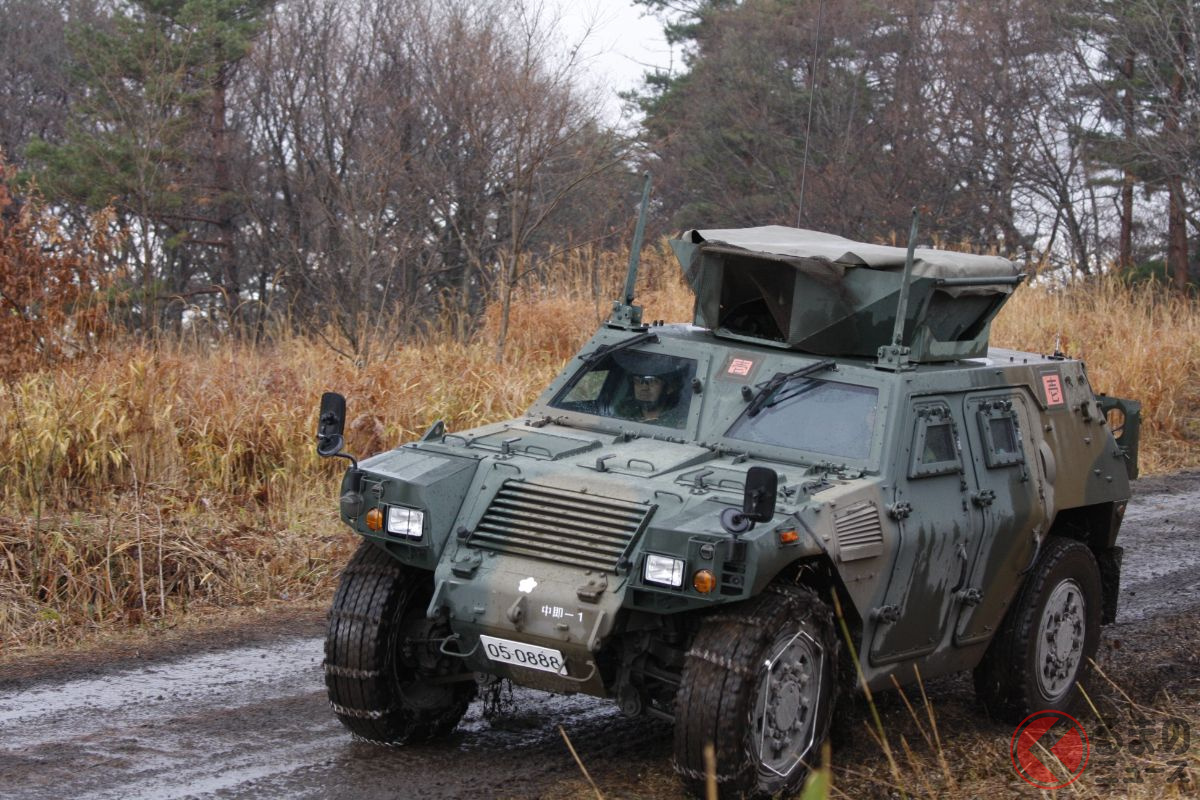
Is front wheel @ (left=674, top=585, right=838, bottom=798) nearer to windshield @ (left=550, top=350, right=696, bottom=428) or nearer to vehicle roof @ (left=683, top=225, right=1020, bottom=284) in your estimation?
windshield @ (left=550, top=350, right=696, bottom=428)

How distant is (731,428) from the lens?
23.0 feet

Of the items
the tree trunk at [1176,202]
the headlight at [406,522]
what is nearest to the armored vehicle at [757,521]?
the headlight at [406,522]

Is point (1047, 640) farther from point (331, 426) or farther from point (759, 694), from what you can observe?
point (331, 426)

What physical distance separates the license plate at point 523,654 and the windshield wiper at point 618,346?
197cm

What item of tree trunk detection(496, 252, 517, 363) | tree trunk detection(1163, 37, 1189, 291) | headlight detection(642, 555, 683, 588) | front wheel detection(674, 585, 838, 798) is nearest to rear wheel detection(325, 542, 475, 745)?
headlight detection(642, 555, 683, 588)

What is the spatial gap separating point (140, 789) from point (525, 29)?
11805 mm

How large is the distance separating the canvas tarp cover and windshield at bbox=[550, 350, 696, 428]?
0.50m

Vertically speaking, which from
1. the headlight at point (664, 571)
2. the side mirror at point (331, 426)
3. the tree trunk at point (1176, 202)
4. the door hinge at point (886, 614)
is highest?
the tree trunk at point (1176, 202)

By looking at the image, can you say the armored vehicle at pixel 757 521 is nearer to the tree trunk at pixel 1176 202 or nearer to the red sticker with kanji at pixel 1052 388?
the red sticker with kanji at pixel 1052 388

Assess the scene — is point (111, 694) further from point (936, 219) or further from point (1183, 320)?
point (936, 219)

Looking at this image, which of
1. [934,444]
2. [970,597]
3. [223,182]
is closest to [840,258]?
[934,444]

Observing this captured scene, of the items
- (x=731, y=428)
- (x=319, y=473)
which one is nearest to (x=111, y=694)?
(x=731, y=428)

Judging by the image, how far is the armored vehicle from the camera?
18.9 feet

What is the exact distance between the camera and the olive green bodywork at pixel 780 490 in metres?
5.87
